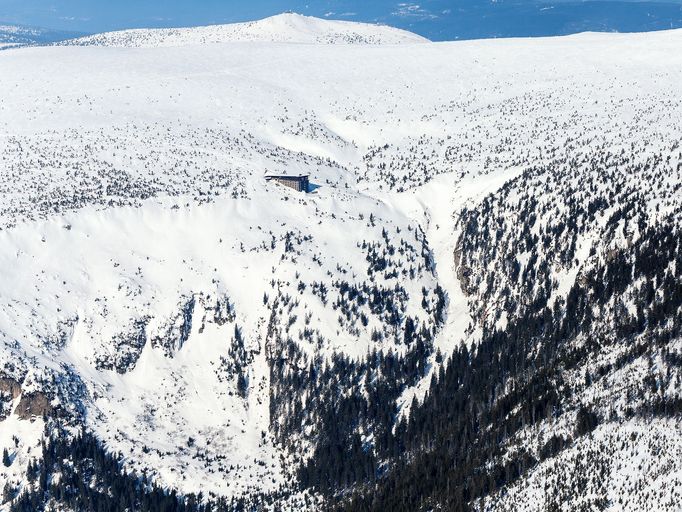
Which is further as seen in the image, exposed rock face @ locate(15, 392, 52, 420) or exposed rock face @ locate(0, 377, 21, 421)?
exposed rock face @ locate(0, 377, 21, 421)

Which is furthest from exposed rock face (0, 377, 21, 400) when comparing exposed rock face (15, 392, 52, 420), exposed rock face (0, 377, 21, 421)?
exposed rock face (15, 392, 52, 420)

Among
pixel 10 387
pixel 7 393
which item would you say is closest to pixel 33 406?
pixel 10 387

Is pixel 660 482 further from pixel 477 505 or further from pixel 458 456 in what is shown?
pixel 458 456

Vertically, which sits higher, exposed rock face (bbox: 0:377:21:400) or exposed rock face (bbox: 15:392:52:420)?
exposed rock face (bbox: 0:377:21:400)

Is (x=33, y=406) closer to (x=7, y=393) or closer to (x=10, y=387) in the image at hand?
(x=10, y=387)

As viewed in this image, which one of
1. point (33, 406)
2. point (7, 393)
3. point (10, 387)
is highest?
point (10, 387)

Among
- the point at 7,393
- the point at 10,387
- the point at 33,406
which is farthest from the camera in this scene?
the point at 7,393

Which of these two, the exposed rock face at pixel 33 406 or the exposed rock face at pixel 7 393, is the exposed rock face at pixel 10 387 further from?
the exposed rock face at pixel 33 406

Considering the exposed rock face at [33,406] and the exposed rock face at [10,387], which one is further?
the exposed rock face at [10,387]

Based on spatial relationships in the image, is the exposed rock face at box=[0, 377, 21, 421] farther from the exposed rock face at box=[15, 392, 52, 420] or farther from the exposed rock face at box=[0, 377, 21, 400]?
the exposed rock face at box=[15, 392, 52, 420]

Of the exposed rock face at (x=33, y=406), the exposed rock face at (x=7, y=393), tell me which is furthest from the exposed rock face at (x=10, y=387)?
the exposed rock face at (x=33, y=406)

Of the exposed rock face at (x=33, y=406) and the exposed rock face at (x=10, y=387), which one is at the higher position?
the exposed rock face at (x=10, y=387)
